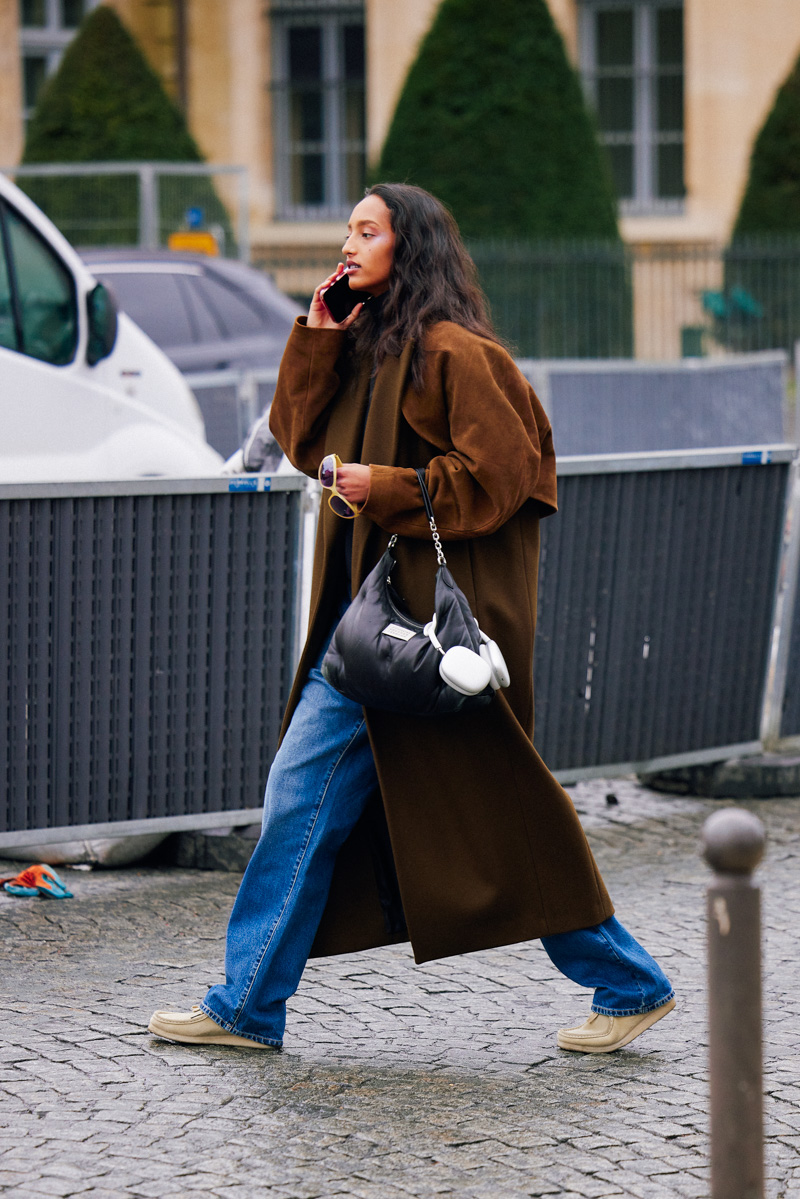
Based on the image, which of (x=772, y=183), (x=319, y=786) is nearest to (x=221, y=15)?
(x=772, y=183)

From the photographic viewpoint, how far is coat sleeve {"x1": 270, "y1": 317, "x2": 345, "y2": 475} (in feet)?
12.8

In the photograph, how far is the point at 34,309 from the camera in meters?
7.76

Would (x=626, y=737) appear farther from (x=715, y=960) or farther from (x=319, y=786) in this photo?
(x=715, y=960)

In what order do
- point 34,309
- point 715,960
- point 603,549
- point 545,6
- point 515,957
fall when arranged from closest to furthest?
point 715,960 → point 515,957 → point 603,549 → point 34,309 → point 545,6

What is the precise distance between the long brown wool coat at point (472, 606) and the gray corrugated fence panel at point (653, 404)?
7210mm

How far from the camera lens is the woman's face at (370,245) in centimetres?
389

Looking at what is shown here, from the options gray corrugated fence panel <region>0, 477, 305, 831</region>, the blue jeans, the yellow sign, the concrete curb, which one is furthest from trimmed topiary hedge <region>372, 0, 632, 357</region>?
the blue jeans

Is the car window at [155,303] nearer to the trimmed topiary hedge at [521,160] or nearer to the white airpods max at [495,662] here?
the trimmed topiary hedge at [521,160]

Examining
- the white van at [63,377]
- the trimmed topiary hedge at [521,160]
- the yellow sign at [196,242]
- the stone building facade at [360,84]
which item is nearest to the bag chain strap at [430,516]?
the white van at [63,377]

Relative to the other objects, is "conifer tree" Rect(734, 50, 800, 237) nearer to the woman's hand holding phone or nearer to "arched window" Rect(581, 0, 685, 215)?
"arched window" Rect(581, 0, 685, 215)

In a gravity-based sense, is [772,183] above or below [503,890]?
above

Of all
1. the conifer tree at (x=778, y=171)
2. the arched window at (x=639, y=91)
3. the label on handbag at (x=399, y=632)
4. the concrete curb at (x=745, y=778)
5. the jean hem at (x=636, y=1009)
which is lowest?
the concrete curb at (x=745, y=778)

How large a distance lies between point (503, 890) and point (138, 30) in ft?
83.5

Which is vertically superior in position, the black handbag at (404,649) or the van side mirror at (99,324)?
the van side mirror at (99,324)
